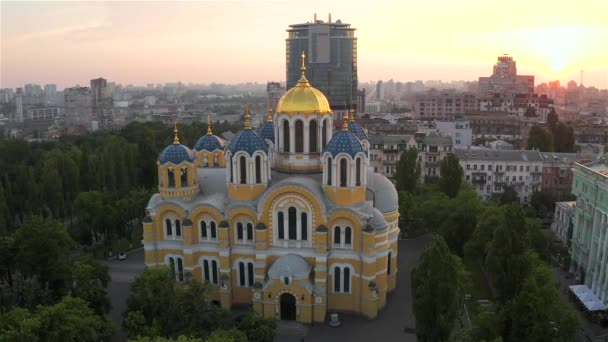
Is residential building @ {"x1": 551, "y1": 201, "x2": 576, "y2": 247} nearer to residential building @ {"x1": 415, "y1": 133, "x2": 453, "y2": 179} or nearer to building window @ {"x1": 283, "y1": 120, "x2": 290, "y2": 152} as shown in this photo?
residential building @ {"x1": 415, "y1": 133, "x2": 453, "y2": 179}

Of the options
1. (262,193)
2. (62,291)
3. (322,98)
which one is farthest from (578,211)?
(62,291)

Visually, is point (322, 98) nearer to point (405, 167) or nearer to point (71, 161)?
point (405, 167)

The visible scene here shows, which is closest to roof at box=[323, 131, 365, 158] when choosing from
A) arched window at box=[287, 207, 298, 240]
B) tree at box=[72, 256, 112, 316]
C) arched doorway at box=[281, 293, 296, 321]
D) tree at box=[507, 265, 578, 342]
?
arched window at box=[287, 207, 298, 240]

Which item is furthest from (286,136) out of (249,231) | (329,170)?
(249,231)

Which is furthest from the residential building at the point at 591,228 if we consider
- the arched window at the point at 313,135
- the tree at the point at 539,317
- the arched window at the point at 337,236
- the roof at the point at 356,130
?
the arched window at the point at 313,135

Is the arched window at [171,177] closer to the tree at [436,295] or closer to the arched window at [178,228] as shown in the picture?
the arched window at [178,228]

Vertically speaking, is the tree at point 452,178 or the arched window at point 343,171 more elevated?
the arched window at point 343,171
